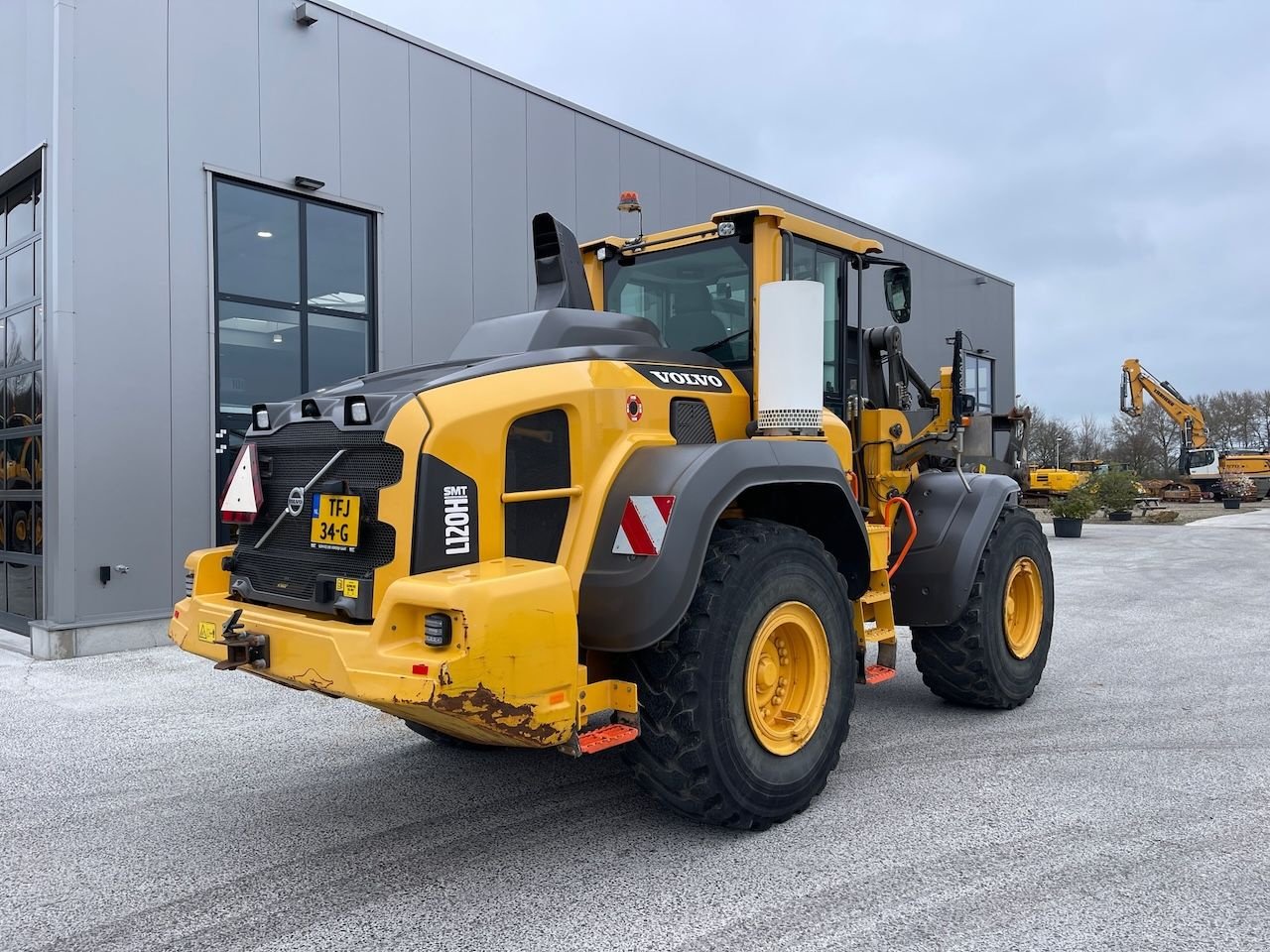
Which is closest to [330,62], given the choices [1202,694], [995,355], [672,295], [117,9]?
[117,9]

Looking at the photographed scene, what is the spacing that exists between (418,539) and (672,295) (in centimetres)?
230

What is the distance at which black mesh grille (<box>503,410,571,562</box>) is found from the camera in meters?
3.55

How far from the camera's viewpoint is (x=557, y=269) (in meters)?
4.70

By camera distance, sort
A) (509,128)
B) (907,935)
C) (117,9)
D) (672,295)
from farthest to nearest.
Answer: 1. (509,128)
2. (117,9)
3. (672,295)
4. (907,935)

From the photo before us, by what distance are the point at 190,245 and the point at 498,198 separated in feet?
12.1

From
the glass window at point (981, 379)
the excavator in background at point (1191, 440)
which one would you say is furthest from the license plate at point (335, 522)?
the excavator in background at point (1191, 440)

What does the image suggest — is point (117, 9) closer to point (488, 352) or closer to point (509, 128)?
point (509, 128)

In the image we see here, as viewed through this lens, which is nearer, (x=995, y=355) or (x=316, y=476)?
(x=316, y=476)

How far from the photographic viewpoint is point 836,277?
5238 mm

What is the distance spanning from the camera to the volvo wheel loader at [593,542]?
3.24 metres

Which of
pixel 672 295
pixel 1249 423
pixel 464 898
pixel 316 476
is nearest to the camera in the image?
pixel 464 898

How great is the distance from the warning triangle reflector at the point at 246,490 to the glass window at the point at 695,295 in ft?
6.92

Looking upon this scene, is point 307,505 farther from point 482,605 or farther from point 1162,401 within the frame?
point 1162,401

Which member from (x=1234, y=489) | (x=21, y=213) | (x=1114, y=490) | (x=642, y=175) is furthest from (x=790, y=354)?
(x=1234, y=489)
